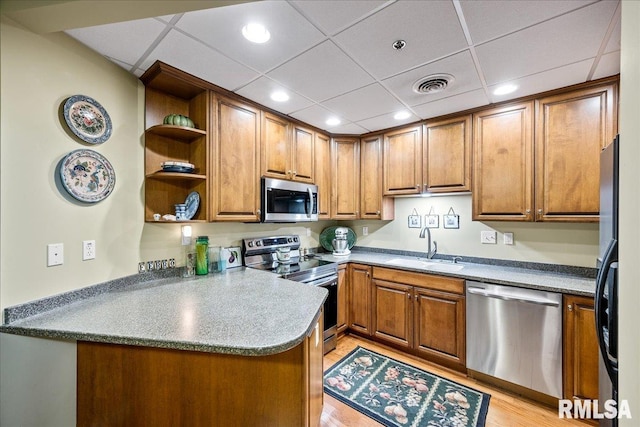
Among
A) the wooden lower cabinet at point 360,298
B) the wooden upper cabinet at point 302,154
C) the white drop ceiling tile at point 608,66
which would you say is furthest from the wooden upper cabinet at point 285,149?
the white drop ceiling tile at point 608,66

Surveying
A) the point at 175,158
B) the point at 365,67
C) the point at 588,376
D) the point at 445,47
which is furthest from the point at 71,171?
the point at 588,376

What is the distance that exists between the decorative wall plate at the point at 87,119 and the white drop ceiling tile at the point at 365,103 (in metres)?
1.59

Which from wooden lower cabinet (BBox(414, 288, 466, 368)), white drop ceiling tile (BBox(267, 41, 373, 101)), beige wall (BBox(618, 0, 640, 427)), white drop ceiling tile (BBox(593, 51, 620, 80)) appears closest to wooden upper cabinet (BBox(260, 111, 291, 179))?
white drop ceiling tile (BBox(267, 41, 373, 101))

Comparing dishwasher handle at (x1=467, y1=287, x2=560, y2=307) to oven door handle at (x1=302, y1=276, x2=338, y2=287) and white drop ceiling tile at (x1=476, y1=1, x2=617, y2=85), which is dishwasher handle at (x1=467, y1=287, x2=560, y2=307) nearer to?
oven door handle at (x1=302, y1=276, x2=338, y2=287)

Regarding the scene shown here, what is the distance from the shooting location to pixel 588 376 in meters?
1.68

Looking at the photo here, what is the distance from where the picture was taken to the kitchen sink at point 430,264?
240cm

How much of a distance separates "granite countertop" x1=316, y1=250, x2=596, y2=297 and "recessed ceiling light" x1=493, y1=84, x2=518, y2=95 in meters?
1.46

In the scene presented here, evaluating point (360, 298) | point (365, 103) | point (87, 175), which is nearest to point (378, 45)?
point (365, 103)

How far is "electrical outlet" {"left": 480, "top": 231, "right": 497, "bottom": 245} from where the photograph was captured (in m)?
2.49

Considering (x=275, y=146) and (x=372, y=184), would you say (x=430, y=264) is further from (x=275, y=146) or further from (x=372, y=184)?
(x=275, y=146)

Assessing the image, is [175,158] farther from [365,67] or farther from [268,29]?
[365,67]

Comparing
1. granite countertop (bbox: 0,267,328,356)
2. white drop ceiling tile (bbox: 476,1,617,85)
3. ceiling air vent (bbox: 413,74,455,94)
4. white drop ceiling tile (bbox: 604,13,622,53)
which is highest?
ceiling air vent (bbox: 413,74,455,94)

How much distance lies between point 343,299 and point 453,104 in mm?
2178

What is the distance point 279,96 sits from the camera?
2.14m
